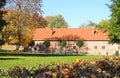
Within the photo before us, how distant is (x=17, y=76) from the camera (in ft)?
18.2

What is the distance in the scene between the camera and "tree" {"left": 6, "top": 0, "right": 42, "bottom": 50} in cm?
7025

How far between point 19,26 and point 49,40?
55.4 ft

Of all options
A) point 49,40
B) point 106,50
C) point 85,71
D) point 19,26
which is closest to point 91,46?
point 106,50

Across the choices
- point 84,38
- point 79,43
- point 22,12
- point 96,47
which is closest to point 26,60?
point 22,12

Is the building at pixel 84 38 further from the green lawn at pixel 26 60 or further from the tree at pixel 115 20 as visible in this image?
the green lawn at pixel 26 60

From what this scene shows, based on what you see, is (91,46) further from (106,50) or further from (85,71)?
(85,71)

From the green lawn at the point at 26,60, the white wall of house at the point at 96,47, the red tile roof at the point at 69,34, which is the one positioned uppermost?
the red tile roof at the point at 69,34

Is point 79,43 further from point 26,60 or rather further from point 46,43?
point 26,60

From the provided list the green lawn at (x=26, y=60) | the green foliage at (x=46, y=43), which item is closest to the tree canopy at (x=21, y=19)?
the green foliage at (x=46, y=43)

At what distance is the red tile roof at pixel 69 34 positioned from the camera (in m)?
87.6

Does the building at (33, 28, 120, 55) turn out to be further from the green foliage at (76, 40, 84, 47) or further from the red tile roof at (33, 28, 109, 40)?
the green foliage at (76, 40, 84, 47)

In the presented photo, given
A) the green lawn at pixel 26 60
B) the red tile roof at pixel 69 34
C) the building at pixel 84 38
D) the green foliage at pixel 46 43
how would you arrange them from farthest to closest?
1. the red tile roof at pixel 69 34
2. the green foliage at pixel 46 43
3. the building at pixel 84 38
4. the green lawn at pixel 26 60

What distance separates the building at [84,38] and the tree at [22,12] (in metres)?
15.9

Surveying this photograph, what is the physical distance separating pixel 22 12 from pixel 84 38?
2141cm
